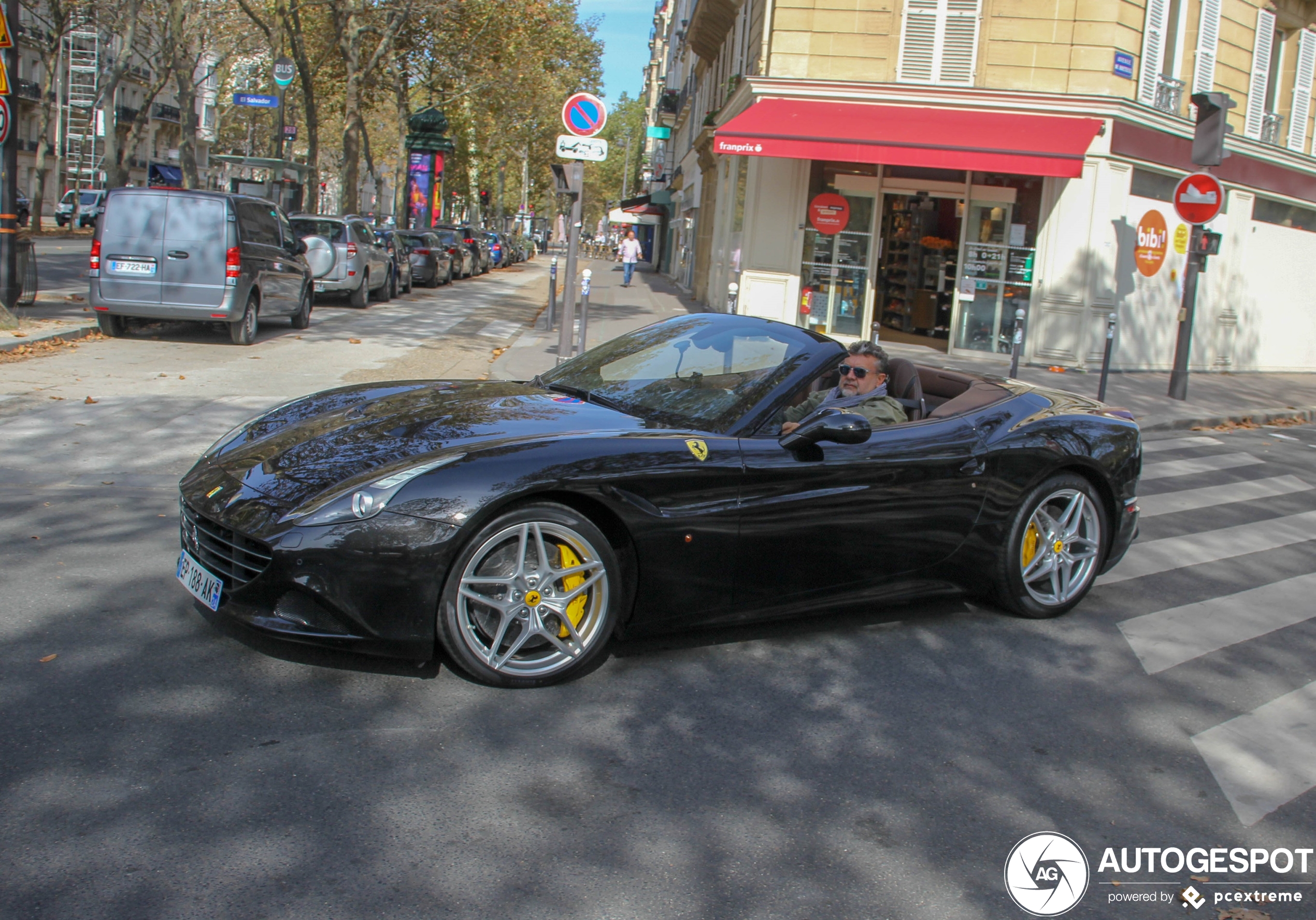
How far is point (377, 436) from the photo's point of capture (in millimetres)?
4250

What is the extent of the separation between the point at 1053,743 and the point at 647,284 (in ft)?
121

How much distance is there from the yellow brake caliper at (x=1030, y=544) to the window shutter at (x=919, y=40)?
→ 15583 millimetres

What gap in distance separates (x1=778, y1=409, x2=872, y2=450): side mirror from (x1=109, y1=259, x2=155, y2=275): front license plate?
11135mm

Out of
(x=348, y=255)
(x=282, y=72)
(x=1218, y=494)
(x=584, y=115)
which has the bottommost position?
(x=1218, y=494)

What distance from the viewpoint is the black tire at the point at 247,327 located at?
1411cm

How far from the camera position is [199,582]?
4.08 m

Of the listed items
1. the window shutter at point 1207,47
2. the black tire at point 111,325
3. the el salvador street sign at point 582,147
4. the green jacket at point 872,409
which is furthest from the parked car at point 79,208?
the green jacket at point 872,409

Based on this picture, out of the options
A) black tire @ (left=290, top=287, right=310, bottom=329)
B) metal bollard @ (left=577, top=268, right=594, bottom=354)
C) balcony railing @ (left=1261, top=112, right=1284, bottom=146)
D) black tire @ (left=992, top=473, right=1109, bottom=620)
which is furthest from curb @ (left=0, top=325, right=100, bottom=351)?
balcony railing @ (left=1261, top=112, right=1284, bottom=146)

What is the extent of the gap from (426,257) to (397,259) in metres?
4.50

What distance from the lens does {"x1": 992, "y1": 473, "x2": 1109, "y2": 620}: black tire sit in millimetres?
5297

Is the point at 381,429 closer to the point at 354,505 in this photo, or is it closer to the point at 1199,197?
the point at 354,505

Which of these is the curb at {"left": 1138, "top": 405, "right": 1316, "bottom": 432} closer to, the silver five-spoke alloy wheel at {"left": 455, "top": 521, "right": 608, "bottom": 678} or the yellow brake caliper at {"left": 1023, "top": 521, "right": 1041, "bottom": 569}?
the yellow brake caliper at {"left": 1023, "top": 521, "right": 1041, "bottom": 569}

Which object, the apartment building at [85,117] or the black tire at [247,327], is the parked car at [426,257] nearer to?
the black tire at [247,327]

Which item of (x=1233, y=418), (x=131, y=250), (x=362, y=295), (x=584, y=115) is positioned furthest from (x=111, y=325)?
(x=1233, y=418)
